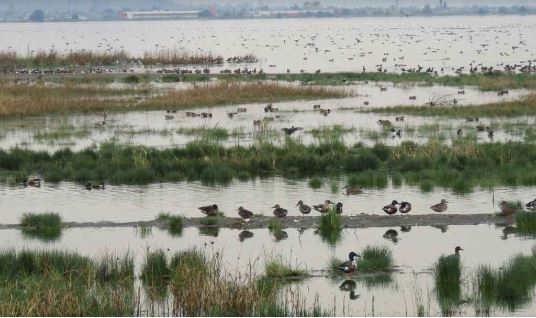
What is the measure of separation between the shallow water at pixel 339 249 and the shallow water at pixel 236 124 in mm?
12171

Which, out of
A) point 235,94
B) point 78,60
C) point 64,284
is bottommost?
point 78,60

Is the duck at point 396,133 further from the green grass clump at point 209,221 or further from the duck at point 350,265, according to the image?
the duck at point 350,265

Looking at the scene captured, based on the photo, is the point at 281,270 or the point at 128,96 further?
the point at 128,96

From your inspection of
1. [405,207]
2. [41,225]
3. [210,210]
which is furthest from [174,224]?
[405,207]

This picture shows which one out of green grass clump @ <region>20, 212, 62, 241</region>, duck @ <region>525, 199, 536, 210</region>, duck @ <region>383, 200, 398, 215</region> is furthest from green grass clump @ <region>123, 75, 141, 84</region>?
duck @ <region>525, 199, 536, 210</region>

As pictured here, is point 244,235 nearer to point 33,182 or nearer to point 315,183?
point 315,183

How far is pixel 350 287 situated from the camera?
16422 millimetres

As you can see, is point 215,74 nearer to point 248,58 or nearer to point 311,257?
point 248,58

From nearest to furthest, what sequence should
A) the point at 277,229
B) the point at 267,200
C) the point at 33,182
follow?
the point at 277,229 → the point at 267,200 → the point at 33,182

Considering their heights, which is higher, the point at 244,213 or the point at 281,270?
the point at 281,270

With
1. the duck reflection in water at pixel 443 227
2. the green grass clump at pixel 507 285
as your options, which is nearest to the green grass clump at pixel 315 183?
the duck reflection in water at pixel 443 227

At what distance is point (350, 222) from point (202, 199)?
513cm

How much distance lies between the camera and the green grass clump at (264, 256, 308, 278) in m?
16.6

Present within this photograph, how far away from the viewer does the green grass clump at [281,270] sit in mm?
16609
